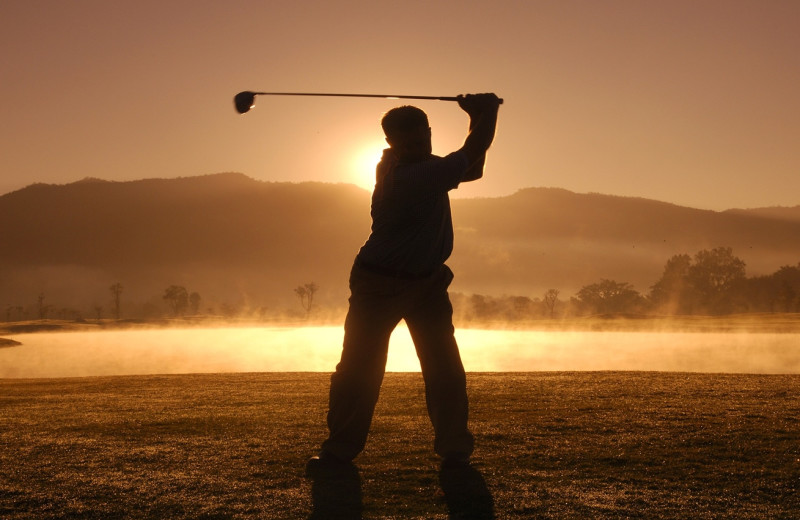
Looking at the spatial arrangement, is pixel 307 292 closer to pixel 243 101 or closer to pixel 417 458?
pixel 243 101

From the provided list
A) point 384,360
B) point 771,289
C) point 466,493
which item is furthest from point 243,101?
point 771,289

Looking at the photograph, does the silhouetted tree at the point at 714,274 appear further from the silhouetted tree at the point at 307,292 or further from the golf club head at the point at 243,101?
the golf club head at the point at 243,101

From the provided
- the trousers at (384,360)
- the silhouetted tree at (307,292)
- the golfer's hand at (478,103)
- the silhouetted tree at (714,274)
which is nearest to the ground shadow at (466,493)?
the trousers at (384,360)

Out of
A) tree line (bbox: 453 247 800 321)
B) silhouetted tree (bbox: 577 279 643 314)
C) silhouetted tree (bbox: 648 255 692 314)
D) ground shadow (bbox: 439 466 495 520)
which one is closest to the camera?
ground shadow (bbox: 439 466 495 520)

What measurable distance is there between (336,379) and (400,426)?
1661 mm

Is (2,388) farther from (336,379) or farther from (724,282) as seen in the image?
(724,282)

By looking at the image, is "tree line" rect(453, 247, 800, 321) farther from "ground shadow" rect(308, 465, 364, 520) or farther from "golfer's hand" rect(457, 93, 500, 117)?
"ground shadow" rect(308, 465, 364, 520)

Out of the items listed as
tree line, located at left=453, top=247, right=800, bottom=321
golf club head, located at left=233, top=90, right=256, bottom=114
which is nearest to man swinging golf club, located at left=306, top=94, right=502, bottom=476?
golf club head, located at left=233, top=90, right=256, bottom=114

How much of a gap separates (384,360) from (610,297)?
7266 inches

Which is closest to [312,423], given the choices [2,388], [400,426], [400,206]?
[400,426]

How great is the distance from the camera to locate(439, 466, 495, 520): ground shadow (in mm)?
4207

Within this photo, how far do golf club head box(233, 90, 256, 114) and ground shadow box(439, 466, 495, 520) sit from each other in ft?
10.4

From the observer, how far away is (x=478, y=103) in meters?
5.39

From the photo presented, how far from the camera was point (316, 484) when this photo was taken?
4895 mm
